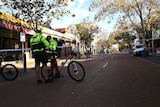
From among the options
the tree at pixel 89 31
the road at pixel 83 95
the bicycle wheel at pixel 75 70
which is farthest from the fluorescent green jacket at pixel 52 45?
the tree at pixel 89 31

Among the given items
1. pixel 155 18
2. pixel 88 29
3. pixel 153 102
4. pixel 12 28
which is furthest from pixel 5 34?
pixel 88 29

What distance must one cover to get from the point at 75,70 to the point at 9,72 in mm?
2971

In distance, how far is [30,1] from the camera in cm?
2266

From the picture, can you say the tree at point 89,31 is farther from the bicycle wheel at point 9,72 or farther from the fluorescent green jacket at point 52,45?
the fluorescent green jacket at point 52,45

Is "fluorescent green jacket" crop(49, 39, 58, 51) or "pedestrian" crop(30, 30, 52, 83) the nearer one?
"pedestrian" crop(30, 30, 52, 83)

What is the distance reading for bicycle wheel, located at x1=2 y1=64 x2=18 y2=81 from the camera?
37.2 feet

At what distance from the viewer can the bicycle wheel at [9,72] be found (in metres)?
11.3

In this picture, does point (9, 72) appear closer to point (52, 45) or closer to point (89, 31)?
point (52, 45)

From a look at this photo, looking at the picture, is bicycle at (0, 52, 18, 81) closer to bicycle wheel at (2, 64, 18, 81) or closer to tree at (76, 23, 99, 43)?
bicycle wheel at (2, 64, 18, 81)

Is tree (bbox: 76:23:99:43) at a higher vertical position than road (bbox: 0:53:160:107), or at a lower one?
higher

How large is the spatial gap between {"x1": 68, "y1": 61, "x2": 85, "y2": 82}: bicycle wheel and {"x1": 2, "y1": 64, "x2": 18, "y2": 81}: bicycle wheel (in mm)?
2522

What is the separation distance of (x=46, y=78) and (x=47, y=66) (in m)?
0.46

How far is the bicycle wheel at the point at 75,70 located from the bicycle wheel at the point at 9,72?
8.28 ft

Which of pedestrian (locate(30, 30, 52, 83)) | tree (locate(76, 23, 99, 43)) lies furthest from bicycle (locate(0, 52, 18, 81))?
tree (locate(76, 23, 99, 43))
